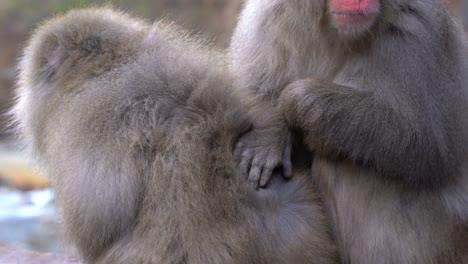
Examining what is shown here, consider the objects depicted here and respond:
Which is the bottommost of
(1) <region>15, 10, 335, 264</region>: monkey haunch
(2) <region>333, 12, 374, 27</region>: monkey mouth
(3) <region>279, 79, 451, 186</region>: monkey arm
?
(1) <region>15, 10, 335, 264</region>: monkey haunch

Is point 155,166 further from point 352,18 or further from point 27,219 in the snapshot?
point 27,219

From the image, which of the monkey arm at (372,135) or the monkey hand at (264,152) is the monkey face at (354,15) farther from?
the monkey hand at (264,152)

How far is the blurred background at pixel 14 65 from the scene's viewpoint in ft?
29.1

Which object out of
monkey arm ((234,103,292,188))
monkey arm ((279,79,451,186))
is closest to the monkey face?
monkey arm ((279,79,451,186))

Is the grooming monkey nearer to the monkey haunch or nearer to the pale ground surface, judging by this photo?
the monkey haunch

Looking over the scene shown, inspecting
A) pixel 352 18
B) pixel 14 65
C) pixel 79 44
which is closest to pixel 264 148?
pixel 352 18

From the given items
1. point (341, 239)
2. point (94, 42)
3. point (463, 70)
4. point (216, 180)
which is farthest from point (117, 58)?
point (463, 70)

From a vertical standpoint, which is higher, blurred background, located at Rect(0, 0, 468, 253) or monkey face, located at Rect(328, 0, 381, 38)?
monkey face, located at Rect(328, 0, 381, 38)

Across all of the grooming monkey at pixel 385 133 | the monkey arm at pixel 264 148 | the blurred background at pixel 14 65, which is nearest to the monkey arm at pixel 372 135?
the grooming monkey at pixel 385 133

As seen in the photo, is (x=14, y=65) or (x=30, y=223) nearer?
(x=30, y=223)

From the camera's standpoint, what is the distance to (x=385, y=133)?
3.80m

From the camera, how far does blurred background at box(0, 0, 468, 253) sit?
8867 mm

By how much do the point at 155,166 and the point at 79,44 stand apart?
0.74m

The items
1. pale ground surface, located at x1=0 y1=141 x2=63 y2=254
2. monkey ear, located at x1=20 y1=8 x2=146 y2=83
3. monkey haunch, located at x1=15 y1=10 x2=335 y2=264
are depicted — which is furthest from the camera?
pale ground surface, located at x1=0 y1=141 x2=63 y2=254
